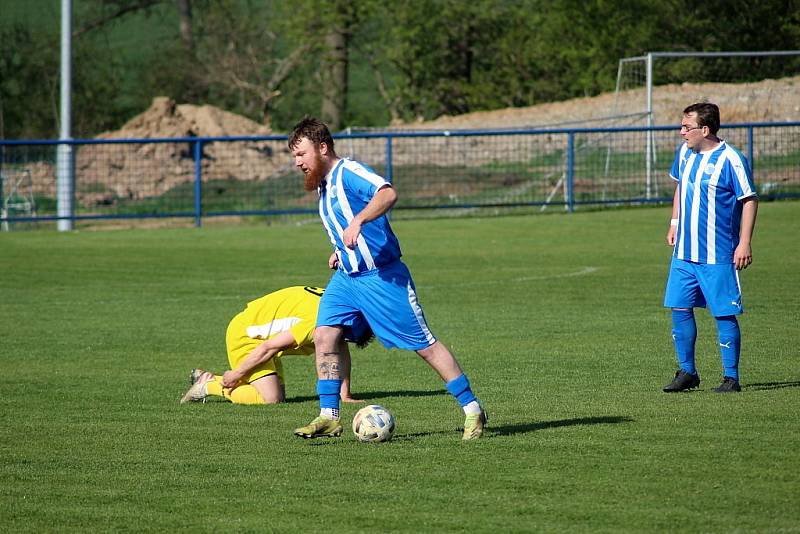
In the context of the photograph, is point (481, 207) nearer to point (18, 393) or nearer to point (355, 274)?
point (18, 393)

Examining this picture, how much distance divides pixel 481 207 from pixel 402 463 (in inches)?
724

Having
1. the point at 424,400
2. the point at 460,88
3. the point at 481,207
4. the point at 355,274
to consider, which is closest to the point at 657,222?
the point at 481,207

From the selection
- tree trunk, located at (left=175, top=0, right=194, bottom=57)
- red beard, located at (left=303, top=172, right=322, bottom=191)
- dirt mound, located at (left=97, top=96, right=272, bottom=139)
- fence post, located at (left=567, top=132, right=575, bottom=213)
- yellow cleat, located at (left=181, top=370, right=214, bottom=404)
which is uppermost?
tree trunk, located at (left=175, top=0, right=194, bottom=57)

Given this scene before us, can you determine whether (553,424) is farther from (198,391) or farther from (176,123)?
(176,123)

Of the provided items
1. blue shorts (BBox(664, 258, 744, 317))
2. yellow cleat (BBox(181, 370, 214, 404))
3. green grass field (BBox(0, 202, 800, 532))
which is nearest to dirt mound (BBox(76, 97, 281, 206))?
green grass field (BBox(0, 202, 800, 532))

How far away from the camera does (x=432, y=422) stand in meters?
7.65

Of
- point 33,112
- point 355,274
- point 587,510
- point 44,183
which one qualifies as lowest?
point 587,510

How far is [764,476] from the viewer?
19.5 feet

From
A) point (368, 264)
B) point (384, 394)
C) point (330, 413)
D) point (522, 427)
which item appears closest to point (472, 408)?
point (522, 427)

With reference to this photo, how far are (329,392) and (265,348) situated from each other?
56.8 inches

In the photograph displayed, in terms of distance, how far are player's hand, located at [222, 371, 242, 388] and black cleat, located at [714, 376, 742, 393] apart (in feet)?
10.3

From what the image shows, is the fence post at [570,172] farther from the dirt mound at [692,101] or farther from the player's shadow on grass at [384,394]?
the player's shadow on grass at [384,394]

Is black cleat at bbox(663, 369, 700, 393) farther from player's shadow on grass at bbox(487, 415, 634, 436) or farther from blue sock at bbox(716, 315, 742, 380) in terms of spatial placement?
player's shadow on grass at bbox(487, 415, 634, 436)

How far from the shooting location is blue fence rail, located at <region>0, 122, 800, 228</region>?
24.0 meters
